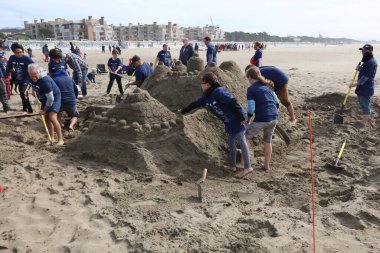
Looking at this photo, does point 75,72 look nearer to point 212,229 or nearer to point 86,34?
point 212,229

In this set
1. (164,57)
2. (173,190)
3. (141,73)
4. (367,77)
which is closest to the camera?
(173,190)

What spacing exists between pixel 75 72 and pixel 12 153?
12.7ft

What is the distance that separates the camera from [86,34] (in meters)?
102

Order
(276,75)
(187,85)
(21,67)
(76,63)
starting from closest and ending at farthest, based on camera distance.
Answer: (276,75) < (187,85) < (21,67) < (76,63)

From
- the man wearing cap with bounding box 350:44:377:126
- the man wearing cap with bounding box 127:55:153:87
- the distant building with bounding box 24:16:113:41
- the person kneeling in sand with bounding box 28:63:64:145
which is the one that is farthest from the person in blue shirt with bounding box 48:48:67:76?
the distant building with bounding box 24:16:113:41

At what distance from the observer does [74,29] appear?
104 m

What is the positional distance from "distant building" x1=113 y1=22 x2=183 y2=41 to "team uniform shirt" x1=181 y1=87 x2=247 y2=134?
136 m

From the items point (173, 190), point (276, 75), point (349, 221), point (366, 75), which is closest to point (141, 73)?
point (276, 75)

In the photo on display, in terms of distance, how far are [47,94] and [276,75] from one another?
141 inches

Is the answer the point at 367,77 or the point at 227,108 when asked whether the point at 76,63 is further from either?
the point at 367,77

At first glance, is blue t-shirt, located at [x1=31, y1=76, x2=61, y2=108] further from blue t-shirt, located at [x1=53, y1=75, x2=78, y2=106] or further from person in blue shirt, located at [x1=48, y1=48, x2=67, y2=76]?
person in blue shirt, located at [x1=48, y1=48, x2=67, y2=76]

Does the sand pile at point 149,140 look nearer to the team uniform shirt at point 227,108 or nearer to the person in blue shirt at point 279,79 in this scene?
the team uniform shirt at point 227,108

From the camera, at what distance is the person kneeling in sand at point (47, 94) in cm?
475

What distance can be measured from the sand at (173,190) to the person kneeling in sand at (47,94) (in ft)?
1.52
